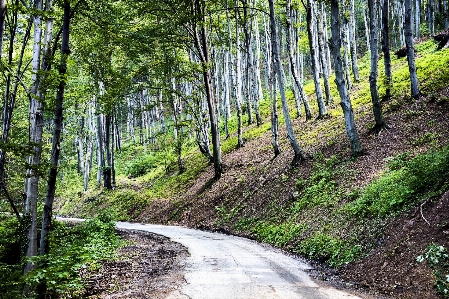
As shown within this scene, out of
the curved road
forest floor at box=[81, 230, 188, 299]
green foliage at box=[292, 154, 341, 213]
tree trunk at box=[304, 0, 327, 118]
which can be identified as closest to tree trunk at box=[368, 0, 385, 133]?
green foliage at box=[292, 154, 341, 213]

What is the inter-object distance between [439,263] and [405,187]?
3036mm

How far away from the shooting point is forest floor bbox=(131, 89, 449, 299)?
6.20 meters

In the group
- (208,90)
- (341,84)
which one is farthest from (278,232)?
(208,90)

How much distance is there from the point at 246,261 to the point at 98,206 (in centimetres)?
2154

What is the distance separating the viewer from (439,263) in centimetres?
558

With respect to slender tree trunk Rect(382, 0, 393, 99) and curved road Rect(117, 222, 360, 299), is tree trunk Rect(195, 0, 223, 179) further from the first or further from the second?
curved road Rect(117, 222, 360, 299)

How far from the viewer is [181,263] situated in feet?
27.2

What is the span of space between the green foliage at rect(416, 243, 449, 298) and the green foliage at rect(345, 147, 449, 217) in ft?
5.58

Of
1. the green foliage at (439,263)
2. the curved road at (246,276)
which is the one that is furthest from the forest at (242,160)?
the curved road at (246,276)

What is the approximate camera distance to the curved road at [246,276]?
5766 millimetres

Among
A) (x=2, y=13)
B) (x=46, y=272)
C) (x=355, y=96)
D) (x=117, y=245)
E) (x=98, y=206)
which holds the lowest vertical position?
(x=98, y=206)

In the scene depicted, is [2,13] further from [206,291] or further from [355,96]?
[355,96]

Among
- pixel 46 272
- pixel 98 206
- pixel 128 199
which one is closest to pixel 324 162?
pixel 46 272

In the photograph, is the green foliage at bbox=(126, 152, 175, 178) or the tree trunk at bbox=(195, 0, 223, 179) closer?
the tree trunk at bbox=(195, 0, 223, 179)
